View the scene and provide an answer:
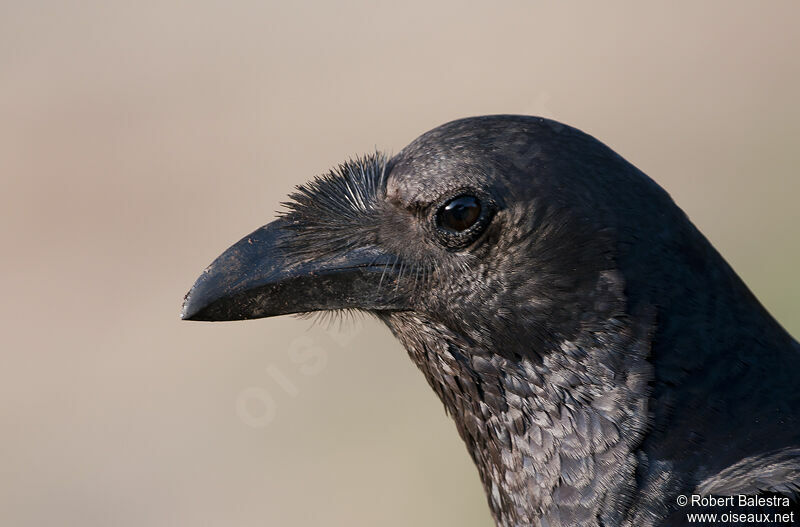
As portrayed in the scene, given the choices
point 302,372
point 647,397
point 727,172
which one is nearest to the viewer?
point 647,397

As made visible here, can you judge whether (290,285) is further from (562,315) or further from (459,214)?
(562,315)

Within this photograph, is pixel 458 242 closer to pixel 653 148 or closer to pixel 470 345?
pixel 470 345

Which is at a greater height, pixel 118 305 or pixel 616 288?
pixel 118 305

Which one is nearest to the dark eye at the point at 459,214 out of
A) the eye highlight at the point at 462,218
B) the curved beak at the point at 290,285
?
the eye highlight at the point at 462,218

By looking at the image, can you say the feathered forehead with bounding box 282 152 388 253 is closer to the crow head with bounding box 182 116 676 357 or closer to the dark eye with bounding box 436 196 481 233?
the crow head with bounding box 182 116 676 357

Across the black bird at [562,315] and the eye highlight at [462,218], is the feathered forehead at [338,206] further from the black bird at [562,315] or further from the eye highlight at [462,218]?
the eye highlight at [462,218]

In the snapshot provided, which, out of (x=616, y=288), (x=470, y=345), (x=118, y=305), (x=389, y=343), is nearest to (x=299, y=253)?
(x=470, y=345)

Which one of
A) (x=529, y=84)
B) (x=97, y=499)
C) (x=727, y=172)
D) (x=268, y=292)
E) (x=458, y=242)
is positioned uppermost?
(x=529, y=84)
